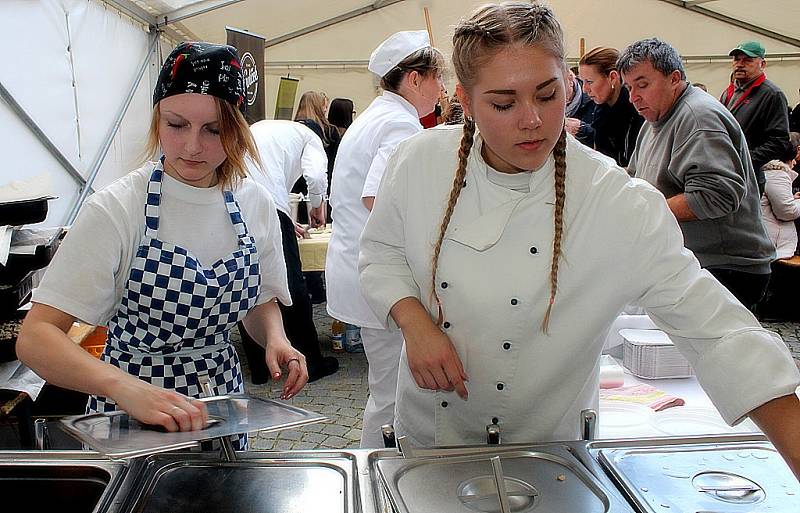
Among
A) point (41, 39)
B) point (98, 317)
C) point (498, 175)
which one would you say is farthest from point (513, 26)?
point (41, 39)

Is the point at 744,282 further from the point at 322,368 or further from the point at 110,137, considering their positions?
the point at 110,137

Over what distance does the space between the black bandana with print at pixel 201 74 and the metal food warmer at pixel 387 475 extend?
1.92 ft

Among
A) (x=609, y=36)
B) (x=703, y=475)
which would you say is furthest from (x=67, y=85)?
(x=609, y=36)

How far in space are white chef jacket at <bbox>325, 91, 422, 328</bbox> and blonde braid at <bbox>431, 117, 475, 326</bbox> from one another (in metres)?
1.20

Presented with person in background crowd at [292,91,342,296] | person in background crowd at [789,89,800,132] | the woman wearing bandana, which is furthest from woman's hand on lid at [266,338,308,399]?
person in background crowd at [789,89,800,132]

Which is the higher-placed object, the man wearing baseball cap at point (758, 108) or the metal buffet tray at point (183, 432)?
the man wearing baseball cap at point (758, 108)

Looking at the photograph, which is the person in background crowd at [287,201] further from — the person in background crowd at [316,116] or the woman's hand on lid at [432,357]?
the woman's hand on lid at [432,357]

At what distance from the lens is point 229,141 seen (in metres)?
1.41

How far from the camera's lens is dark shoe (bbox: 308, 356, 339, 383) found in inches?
162

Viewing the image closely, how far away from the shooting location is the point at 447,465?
3.48ft

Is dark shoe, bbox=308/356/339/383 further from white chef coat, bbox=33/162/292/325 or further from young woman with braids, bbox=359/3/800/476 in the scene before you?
young woman with braids, bbox=359/3/800/476

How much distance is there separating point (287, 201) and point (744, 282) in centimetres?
224

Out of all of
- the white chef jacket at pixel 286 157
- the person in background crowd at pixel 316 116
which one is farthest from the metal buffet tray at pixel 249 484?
the person in background crowd at pixel 316 116

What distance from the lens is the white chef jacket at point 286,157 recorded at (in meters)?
3.80
